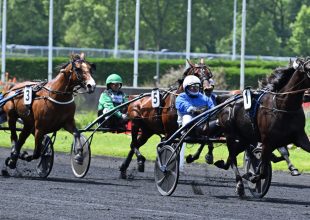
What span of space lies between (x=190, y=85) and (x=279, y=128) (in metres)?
2.01

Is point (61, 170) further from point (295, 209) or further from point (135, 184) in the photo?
point (295, 209)

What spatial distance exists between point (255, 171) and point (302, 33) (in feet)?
163

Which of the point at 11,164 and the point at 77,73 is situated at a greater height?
the point at 77,73

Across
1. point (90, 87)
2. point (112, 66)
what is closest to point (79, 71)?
point (90, 87)

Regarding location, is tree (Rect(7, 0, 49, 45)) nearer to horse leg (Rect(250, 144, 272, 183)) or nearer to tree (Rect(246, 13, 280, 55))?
tree (Rect(246, 13, 280, 55))

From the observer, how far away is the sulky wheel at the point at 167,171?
1379cm

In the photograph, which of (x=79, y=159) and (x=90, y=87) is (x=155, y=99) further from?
(x=79, y=159)

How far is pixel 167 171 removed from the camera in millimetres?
13945

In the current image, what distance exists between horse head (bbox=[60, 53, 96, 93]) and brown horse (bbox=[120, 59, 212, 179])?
49.2 inches

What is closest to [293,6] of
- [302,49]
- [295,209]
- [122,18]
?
[302,49]

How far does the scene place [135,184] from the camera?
15672mm

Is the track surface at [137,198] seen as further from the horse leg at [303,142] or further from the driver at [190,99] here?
the driver at [190,99]

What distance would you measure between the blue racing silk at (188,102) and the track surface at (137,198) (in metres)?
1.03

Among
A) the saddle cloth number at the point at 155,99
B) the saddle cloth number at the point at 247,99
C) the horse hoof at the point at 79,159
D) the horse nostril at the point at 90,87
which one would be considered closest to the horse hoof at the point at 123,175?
the saddle cloth number at the point at 155,99
